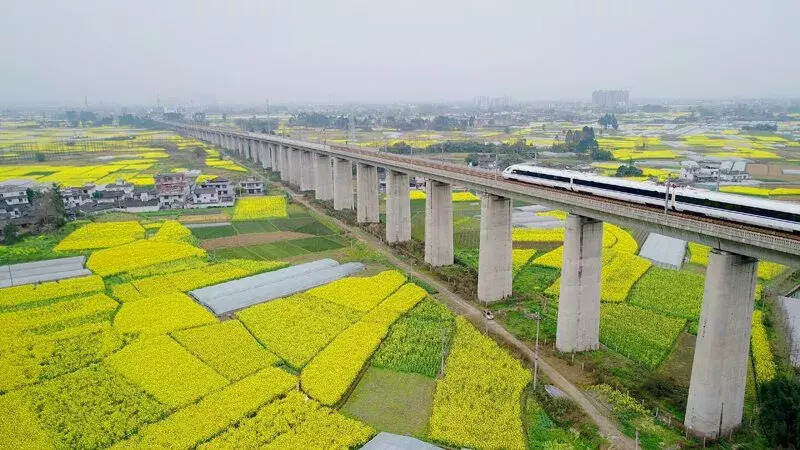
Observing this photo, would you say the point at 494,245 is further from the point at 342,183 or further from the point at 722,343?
the point at 342,183

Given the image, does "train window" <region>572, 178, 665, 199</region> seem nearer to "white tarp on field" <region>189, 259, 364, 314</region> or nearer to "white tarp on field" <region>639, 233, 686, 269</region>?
"white tarp on field" <region>639, 233, 686, 269</region>

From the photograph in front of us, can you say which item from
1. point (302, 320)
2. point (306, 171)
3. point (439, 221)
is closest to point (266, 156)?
point (306, 171)

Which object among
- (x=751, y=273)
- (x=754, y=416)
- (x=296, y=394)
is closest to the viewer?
(x=751, y=273)

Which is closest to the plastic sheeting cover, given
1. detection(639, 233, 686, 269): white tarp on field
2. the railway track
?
the railway track

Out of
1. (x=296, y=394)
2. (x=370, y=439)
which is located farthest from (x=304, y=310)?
(x=370, y=439)

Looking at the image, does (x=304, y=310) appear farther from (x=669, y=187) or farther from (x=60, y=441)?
(x=669, y=187)

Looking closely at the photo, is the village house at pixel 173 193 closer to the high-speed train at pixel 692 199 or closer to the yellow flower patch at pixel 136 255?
the yellow flower patch at pixel 136 255

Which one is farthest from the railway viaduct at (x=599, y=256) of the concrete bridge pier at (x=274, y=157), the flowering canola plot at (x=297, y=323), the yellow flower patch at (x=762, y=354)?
the concrete bridge pier at (x=274, y=157)

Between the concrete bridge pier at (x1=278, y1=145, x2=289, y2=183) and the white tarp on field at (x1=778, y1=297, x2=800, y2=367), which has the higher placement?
the concrete bridge pier at (x1=278, y1=145, x2=289, y2=183)
